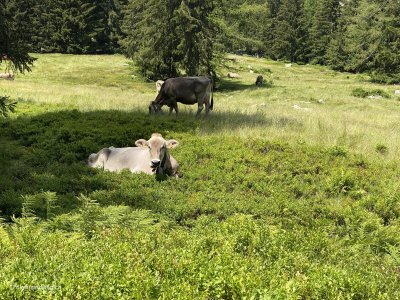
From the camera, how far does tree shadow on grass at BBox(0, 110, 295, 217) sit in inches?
389

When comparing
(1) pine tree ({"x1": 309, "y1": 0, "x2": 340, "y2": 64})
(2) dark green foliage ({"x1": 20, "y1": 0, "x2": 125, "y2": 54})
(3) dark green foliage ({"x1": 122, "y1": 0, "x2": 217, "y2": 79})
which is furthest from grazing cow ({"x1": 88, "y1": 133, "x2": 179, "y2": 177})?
(1) pine tree ({"x1": 309, "y1": 0, "x2": 340, "y2": 64})

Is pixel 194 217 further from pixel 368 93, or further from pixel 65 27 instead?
pixel 65 27

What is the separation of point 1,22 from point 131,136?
585cm

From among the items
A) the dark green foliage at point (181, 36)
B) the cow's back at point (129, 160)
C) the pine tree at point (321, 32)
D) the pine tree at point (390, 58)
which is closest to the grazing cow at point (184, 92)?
the cow's back at point (129, 160)

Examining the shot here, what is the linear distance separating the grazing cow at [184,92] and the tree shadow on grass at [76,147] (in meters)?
0.70

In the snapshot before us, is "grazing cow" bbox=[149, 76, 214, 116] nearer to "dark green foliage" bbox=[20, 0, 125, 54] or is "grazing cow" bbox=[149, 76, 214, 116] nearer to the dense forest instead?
the dense forest

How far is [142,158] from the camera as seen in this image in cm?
1219

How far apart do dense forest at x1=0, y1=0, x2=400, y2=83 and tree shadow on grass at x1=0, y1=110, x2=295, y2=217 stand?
3581mm

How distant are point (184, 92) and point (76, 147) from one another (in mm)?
6557

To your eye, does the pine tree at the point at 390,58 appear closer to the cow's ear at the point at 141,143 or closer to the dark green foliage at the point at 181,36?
the dark green foliage at the point at 181,36

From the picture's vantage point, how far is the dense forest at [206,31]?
35.4 m

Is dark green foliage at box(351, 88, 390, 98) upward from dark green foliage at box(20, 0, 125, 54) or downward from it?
downward

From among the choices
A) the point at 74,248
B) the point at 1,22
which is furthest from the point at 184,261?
the point at 1,22

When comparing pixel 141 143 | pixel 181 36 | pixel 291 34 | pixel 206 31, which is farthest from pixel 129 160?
pixel 291 34
